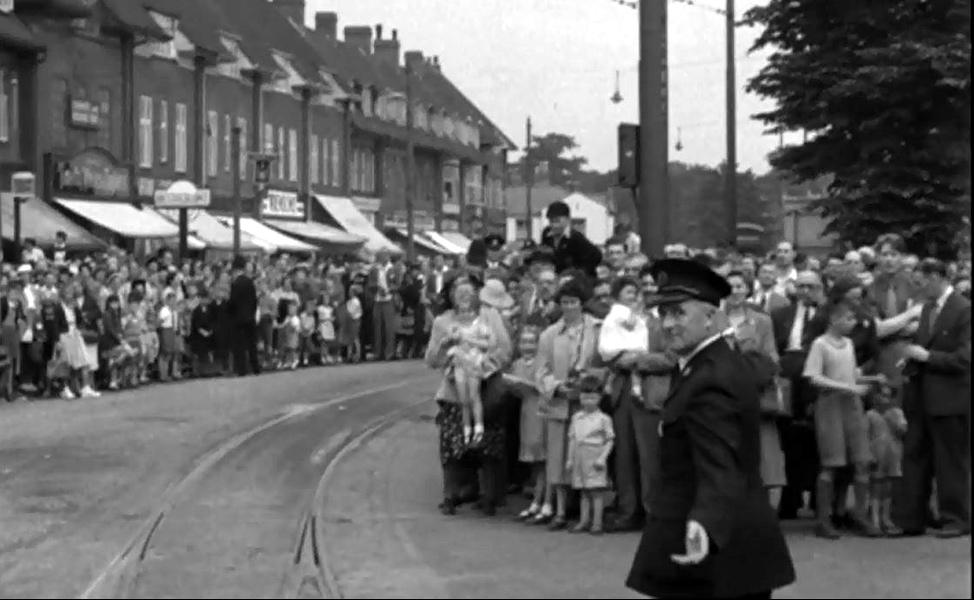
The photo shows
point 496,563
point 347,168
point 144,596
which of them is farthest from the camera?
point 347,168

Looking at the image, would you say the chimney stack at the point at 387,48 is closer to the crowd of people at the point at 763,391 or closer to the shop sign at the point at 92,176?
the shop sign at the point at 92,176

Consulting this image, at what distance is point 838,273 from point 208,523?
507cm

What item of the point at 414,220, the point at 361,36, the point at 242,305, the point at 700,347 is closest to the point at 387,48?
the point at 361,36

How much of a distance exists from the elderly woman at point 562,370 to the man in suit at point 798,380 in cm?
135

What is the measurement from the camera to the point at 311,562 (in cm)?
1297

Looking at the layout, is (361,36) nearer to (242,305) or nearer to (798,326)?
(242,305)

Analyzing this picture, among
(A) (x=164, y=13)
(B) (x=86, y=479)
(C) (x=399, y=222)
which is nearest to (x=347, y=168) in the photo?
(C) (x=399, y=222)

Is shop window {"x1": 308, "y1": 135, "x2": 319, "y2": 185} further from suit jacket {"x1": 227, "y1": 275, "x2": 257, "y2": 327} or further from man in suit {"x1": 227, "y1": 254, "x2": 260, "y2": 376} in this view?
suit jacket {"x1": 227, "y1": 275, "x2": 257, "y2": 327}

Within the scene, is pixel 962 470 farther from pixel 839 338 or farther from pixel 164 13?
pixel 164 13

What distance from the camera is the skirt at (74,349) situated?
26578mm

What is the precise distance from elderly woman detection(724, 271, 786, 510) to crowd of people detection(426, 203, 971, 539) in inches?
0.5

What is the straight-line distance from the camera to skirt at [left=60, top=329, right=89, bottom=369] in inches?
1046

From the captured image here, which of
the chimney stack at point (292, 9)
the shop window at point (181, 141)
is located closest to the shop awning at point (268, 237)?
A: the shop window at point (181, 141)

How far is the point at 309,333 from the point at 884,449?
22.0 metres
